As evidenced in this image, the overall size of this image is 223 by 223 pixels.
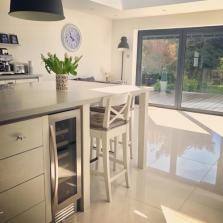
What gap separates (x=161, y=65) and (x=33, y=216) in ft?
19.4

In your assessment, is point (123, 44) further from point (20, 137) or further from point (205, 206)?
point (20, 137)

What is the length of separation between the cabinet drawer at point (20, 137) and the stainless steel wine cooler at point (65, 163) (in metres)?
0.15

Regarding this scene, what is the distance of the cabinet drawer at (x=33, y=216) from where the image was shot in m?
1.62

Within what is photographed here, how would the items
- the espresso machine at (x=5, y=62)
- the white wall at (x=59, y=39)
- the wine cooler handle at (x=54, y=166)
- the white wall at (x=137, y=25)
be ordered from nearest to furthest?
the wine cooler handle at (x=54, y=166)
the espresso machine at (x=5, y=62)
the white wall at (x=59, y=39)
the white wall at (x=137, y=25)

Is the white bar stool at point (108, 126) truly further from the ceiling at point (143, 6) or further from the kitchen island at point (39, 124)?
the ceiling at point (143, 6)

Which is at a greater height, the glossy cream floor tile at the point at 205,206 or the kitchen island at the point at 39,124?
the kitchen island at the point at 39,124

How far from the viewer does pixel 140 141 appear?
299 centimetres

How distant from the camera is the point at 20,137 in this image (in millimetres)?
1516

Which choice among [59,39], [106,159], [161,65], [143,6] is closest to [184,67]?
[161,65]

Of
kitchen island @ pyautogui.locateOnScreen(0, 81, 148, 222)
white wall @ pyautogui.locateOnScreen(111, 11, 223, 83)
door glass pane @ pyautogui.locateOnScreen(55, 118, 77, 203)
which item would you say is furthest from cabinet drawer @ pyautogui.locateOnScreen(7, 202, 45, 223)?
white wall @ pyautogui.locateOnScreen(111, 11, 223, 83)

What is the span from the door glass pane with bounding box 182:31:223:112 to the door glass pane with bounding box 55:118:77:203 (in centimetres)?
507

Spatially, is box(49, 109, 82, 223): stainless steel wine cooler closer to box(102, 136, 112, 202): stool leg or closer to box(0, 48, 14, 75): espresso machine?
box(102, 136, 112, 202): stool leg

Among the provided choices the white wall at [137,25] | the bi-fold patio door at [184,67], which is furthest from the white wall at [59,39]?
the bi-fold patio door at [184,67]

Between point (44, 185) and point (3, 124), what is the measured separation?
59cm
